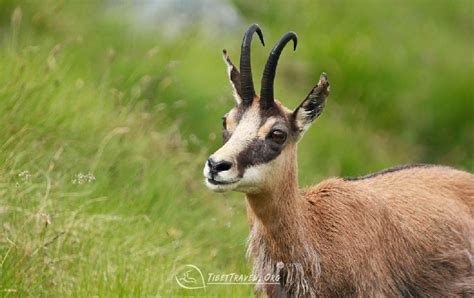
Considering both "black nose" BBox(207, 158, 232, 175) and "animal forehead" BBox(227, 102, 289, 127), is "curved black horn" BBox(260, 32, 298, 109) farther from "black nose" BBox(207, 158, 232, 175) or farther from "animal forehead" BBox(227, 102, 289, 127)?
"black nose" BBox(207, 158, 232, 175)

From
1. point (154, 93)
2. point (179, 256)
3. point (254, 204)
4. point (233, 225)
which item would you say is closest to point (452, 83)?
point (154, 93)

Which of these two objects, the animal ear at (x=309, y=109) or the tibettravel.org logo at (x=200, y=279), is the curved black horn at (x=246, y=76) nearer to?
the animal ear at (x=309, y=109)

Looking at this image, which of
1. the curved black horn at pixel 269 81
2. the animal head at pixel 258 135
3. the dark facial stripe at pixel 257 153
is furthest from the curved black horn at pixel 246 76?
the dark facial stripe at pixel 257 153

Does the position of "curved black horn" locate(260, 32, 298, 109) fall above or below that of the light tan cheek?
above

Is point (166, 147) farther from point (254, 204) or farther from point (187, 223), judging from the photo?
point (254, 204)

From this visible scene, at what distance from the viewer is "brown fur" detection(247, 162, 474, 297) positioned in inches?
340

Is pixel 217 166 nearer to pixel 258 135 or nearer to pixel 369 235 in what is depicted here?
pixel 258 135

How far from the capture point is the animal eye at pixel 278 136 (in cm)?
834

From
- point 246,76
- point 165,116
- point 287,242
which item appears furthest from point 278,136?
point 165,116

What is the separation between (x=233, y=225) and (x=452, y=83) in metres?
9.71

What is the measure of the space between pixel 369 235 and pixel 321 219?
44 centimetres

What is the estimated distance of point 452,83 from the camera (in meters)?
20.8

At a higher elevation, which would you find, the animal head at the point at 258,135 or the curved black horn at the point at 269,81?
the curved black horn at the point at 269,81

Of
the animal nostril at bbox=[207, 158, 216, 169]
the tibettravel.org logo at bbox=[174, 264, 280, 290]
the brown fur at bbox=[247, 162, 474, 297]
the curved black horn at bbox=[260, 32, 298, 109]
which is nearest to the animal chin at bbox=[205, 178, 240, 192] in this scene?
the animal nostril at bbox=[207, 158, 216, 169]
